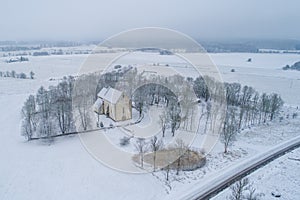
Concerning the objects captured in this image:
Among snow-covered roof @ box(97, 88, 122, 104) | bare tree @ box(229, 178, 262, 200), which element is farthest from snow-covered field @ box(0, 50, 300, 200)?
snow-covered roof @ box(97, 88, 122, 104)

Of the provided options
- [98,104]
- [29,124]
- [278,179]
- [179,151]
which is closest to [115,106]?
[98,104]

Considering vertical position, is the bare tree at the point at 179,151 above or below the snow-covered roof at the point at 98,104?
below

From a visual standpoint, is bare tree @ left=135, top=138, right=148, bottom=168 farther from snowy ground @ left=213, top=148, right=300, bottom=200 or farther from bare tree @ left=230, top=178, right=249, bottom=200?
bare tree @ left=230, top=178, right=249, bottom=200

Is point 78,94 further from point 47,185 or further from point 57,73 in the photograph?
point 57,73

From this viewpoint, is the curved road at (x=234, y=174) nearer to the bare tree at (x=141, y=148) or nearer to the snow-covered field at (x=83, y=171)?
the snow-covered field at (x=83, y=171)

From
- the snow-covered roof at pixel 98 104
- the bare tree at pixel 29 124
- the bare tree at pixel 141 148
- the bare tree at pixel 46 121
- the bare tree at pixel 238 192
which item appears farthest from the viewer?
the snow-covered roof at pixel 98 104

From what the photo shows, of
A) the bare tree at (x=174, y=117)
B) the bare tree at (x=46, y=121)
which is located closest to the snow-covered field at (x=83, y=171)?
the bare tree at (x=46, y=121)

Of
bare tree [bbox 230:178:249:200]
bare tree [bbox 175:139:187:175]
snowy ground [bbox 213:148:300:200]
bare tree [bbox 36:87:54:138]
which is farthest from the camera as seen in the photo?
bare tree [bbox 36:87:54:138]

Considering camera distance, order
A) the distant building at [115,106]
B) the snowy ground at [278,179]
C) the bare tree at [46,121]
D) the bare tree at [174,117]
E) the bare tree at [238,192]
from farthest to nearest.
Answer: the distant building at [115,106] → the bare tree at [174,117] → the bare tree at [46,121] → the snowy ground at [278,179] → the bare tree at [238,192]

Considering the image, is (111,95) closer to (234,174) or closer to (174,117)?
(174,117)
